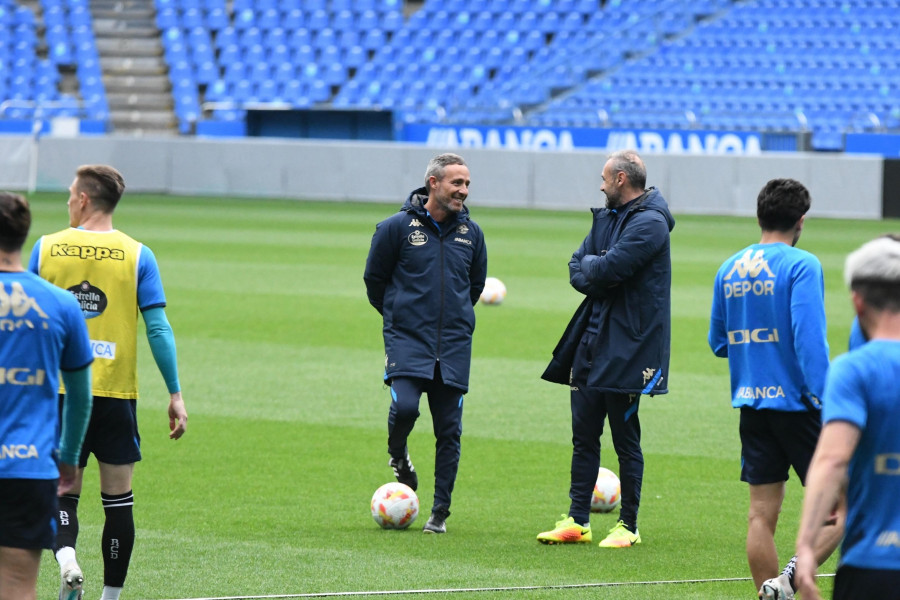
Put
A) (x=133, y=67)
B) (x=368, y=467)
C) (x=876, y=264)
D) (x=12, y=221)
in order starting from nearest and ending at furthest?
(x=876, y=264) < (x=12, y=221) < (x=368, y=467) < (x=133, y=67)

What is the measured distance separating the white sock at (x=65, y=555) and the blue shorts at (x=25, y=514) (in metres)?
1.45

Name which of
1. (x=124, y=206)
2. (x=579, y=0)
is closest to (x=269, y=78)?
(x=579, y=0)

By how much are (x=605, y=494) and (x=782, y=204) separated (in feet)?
10.1

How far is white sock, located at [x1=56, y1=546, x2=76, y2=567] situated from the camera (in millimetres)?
5910

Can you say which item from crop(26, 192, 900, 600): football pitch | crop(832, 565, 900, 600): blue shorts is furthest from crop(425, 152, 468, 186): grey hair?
crop(832, 565, 900, 600): blue shorts

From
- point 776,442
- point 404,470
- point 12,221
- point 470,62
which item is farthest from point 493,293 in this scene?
point 470,62

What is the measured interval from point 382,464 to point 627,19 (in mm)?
32395

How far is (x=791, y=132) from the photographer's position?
30484mm

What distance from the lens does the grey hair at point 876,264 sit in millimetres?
3570

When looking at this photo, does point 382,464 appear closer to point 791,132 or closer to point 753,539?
point 753,539

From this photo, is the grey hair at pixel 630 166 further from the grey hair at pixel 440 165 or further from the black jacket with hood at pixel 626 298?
the grey hair at pixel 440 165

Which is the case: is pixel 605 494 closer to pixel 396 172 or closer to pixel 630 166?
pixel 630 166

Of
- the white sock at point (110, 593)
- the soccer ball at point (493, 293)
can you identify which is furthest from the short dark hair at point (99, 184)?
the soccer ball at point (493, 293)

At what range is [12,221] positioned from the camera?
14.3 ft
